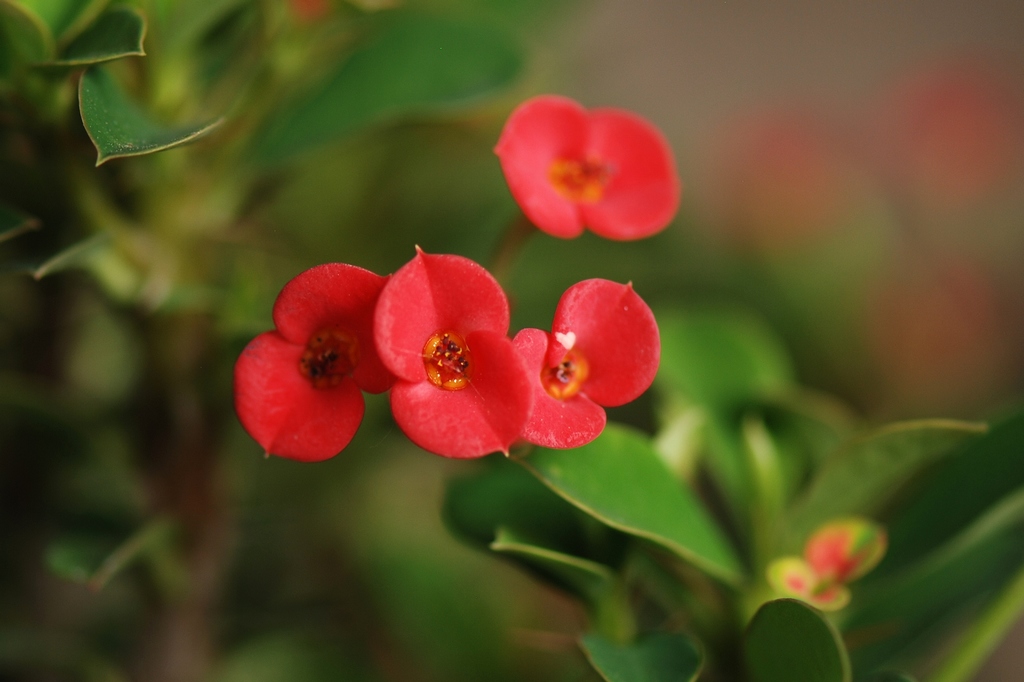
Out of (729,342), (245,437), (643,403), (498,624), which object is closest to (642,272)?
(643,403)

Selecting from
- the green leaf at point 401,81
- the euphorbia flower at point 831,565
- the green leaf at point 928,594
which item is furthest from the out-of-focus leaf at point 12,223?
the green leaf at point 928,594

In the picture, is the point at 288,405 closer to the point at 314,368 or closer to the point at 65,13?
the point at 314,368

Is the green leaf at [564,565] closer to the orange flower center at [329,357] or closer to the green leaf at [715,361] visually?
the orange flower center at [329,357]

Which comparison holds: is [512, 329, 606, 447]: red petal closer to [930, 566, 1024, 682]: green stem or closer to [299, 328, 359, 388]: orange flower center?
[299, 328, 359, 388]: orange flower center

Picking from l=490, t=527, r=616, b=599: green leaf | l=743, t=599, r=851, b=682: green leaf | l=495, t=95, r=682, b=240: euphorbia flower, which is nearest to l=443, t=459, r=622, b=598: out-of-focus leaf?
l=490, t=527, r=616, b=599: green leaf

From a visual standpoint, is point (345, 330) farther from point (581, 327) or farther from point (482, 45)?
point (482, 45)

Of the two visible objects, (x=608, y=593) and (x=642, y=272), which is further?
(x=642, y=272)

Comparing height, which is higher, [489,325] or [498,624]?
[489,325]
